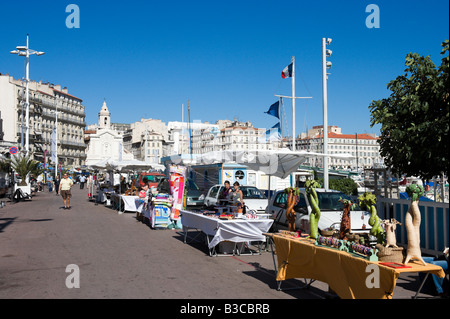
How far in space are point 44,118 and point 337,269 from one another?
4031 inches

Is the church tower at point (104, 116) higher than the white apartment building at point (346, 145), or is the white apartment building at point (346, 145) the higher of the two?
the church tower at point (104, 116)

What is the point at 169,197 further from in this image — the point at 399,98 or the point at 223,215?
the point at 399,98

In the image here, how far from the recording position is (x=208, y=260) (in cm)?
999

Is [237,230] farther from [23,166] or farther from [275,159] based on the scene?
[23,166]

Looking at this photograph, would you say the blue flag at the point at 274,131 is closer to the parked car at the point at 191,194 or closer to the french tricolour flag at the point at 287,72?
the french tricolour flag at the point at 287,72

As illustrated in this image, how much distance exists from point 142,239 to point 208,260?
154 inches

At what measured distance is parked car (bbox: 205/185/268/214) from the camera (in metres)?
16.6

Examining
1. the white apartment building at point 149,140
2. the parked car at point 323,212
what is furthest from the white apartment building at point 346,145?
the parked car at point 323,212

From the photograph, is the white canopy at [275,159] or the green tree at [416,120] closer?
the green tree at [416,120]

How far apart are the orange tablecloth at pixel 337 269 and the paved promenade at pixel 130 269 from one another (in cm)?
54

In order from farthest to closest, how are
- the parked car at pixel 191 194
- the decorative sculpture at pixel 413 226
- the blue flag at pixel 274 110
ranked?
1. the blue flag at pixel 274 110
2. the parked car at pixel 191 194
3. the decorative sculpture at pixel 413 226

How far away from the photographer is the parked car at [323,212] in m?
10.3

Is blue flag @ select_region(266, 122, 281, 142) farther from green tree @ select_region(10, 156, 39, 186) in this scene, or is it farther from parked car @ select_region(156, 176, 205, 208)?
green tree @ select_region(10, 156, 39, 186)
